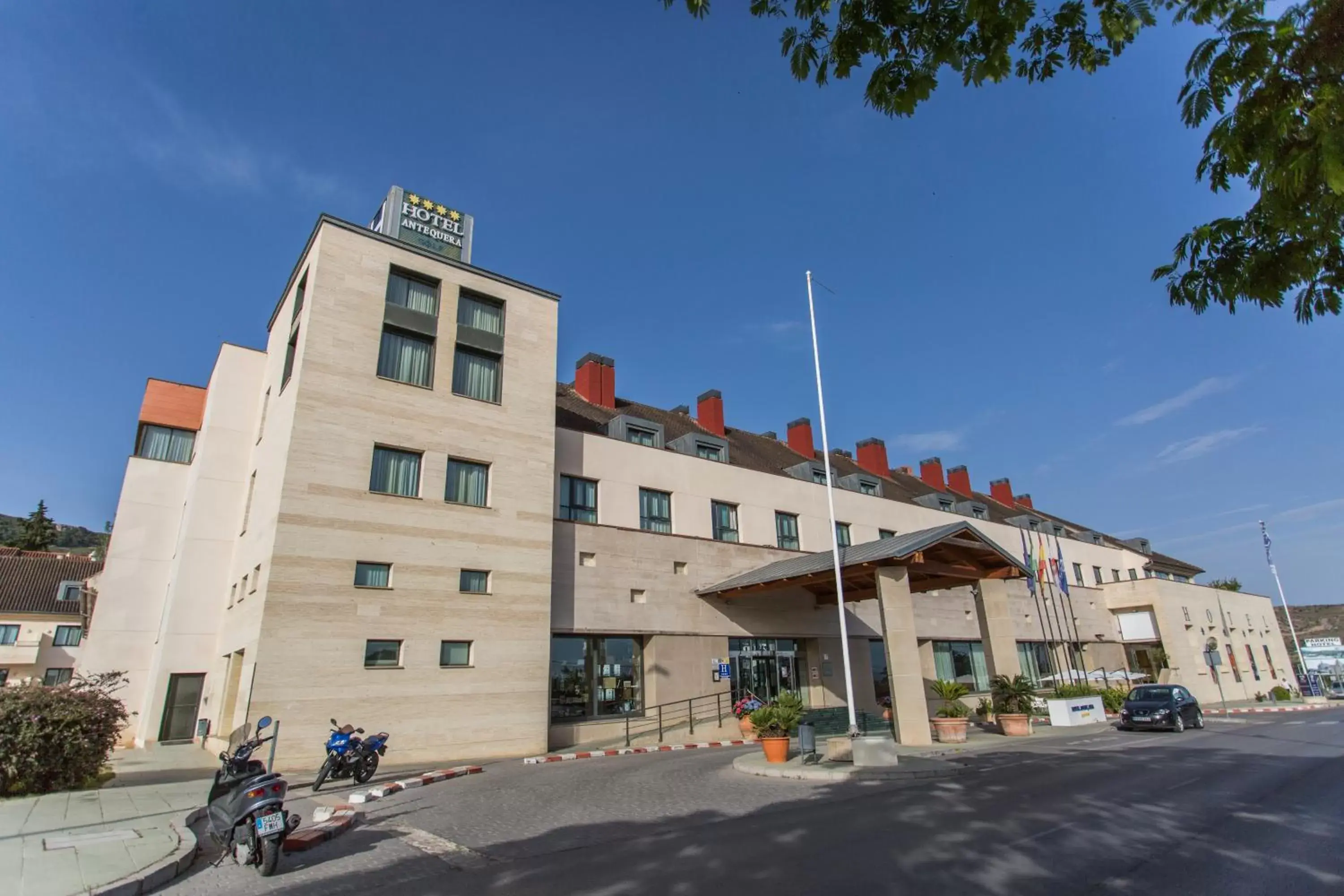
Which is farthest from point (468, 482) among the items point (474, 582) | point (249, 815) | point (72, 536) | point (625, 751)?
point (72, 536)

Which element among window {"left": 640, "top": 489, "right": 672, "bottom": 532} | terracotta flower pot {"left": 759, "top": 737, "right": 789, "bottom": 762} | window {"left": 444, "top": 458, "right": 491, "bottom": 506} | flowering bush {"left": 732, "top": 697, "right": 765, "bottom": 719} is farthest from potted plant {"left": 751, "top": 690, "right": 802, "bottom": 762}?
window {"left": 640, "top": 489, "right": 672, "bottom": 532}

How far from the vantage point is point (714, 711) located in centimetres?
2453

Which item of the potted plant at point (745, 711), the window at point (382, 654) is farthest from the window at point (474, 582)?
the potted plant at point (745, 711)

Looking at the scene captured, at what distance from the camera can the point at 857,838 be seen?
25.5ft

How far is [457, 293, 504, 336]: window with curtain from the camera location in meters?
22.9

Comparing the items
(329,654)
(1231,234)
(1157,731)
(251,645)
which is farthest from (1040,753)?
(251,645)

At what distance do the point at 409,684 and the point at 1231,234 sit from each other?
734 inches

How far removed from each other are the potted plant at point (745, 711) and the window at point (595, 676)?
3437 mm

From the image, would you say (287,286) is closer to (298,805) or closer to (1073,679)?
(298,805)

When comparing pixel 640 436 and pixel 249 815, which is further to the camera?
pixel 640 436

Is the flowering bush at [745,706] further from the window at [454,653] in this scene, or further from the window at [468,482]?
the window at [468,482]

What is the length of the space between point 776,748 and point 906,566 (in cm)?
645

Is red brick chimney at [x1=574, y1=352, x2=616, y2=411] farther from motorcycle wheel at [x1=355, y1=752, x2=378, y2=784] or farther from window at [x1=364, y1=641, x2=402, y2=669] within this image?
motorcycle wheel at [x1=355, y1=752, x2=378, y2=784]

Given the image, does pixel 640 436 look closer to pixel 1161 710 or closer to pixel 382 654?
pixel 382 654
